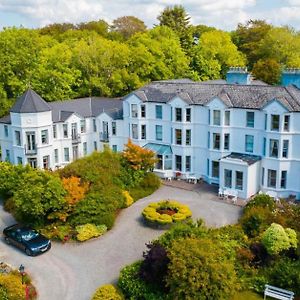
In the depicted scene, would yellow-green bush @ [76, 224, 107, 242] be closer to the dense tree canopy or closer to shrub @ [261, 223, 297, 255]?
shrub @ [261, 223, 297, 255]

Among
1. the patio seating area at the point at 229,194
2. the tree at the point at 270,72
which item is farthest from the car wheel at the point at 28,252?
the tree at the point at 270,72

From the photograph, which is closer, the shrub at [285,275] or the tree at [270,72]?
the shrub at [285,275]

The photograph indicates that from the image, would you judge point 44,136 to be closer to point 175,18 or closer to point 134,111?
point 134,111

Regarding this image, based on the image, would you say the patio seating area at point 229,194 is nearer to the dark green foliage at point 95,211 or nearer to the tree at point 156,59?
the dark green foliage at point 95,211

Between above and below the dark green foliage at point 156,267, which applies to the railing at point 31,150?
above

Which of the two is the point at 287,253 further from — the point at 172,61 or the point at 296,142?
the point at 172,61

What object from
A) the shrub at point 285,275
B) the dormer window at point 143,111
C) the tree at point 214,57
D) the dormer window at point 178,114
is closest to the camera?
the shrub at point 285,275

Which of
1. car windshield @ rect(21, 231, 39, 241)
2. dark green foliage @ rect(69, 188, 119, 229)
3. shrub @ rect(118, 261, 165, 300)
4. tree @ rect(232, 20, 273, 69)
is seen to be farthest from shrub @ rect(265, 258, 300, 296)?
tree @ rect(232, 20, 273, 69)

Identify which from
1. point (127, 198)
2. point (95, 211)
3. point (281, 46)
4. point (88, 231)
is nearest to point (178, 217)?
point (127, 198)

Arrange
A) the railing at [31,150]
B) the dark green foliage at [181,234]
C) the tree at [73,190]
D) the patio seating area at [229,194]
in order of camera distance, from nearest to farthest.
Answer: the dark green foliage at [181,234] → the tree at [73,190] → the patio seating area at [229,194] → the railing at [31,150]
